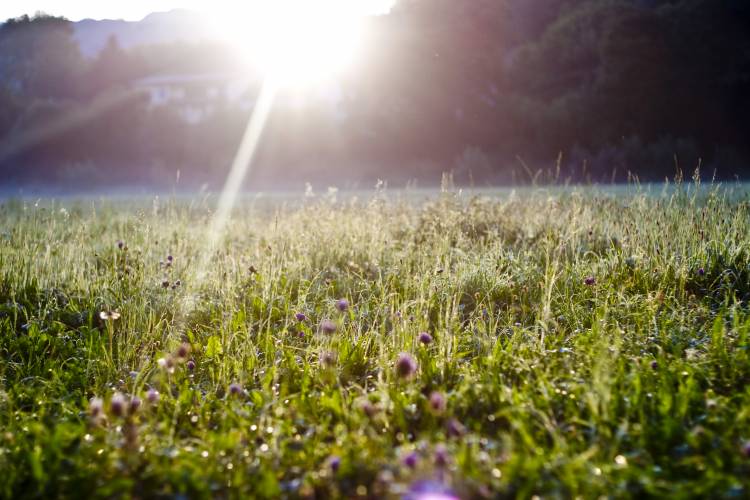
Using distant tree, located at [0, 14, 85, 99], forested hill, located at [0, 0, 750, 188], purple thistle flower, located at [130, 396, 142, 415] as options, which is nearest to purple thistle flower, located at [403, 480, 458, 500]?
purple thistle flower, located at [130, 396, 142, 415]

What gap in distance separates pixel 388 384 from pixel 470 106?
71.5 ft

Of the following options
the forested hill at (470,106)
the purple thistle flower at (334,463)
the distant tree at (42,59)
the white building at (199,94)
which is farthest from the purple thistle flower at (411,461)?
the distant tree at (42,59)

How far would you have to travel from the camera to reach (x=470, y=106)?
23.2 metres

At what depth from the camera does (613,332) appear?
9.96 feet

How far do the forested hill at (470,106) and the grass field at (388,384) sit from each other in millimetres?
13474

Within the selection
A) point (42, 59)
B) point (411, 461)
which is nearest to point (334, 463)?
point (411, 461)

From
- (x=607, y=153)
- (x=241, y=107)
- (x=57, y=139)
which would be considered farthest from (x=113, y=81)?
(x=607, y=153)

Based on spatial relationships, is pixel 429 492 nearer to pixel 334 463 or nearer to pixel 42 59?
pixel 334 463

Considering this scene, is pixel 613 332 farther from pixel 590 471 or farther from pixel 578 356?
pixel 590 471

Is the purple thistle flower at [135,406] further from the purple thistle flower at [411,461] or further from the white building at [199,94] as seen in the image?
the white building at [199,94]

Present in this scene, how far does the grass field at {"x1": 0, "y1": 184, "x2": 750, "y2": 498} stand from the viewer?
199 cm

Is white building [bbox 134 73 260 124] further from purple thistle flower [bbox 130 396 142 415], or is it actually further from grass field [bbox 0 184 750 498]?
purple thistle flower [bbox 130 396 142 415]

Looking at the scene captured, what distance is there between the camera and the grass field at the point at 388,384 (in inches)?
78.2

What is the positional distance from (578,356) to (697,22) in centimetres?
2187
